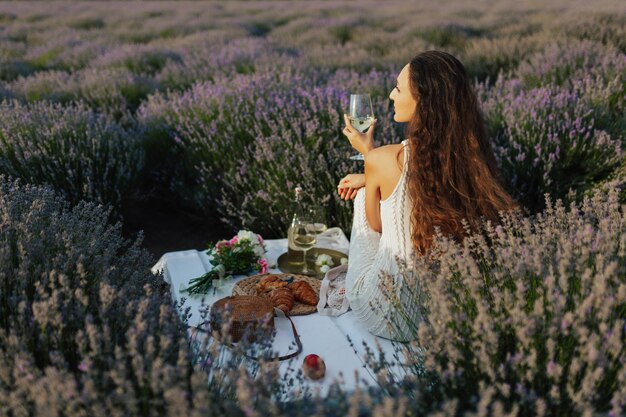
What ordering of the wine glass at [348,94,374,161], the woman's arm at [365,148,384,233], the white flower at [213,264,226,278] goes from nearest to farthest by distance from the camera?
the woman's arm at [365,148,384,233] < the wine glass at [348,94,374,161] < the white flower at [213,264,226,278]

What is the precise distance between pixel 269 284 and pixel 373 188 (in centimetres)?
75

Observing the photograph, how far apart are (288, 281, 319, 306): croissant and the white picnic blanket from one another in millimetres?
Result: 79

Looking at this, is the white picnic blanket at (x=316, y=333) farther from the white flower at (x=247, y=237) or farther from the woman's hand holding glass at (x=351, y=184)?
the woman's hand holding glass at (x=351, y=184)

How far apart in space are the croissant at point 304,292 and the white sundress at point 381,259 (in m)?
0.19

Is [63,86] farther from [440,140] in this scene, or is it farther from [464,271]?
[464,271]

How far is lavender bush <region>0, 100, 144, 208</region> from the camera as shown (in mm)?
3838

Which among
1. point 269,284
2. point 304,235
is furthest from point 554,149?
point 269,284

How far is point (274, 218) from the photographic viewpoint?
13.4 feet

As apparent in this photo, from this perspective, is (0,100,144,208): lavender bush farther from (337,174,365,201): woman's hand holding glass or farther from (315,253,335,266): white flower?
(337,174,365,201): woman's hand holding glass

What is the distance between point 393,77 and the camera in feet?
18.5

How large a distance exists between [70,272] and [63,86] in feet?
16.3

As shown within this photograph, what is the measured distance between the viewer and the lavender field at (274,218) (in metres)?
1.36

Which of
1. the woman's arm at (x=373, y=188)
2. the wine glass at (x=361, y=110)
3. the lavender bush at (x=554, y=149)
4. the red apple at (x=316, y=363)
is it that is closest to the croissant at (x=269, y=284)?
the woman's arm at (x=373, y=188)

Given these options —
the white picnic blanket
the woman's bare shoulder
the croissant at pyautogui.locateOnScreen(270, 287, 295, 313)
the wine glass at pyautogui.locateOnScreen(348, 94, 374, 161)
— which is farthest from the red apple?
the wine glass at pyautogui.locateOnScreen(348, 94, 374, 161)
